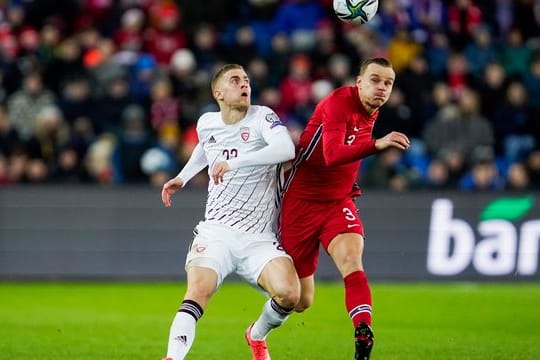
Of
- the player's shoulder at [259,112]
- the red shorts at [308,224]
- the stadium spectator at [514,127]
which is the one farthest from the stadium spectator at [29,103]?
the player's shoulder at [259,112]

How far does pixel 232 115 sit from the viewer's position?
378 inches

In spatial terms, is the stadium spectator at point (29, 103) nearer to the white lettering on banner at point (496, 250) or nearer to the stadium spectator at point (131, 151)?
the stadium spectator at point (131, 151)

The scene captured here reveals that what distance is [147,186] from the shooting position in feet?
60.4

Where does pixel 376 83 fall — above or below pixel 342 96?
above

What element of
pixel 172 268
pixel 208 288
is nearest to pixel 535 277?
pixel 172 268

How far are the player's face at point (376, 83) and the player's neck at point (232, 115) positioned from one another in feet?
3.20

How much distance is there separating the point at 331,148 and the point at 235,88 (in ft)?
2.89

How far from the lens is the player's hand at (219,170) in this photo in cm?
883

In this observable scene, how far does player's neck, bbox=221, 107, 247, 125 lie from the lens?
9578 millimetres

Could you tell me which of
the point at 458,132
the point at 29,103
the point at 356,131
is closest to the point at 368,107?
the point at 356,131

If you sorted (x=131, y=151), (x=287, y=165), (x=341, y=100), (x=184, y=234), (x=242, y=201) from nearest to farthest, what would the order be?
1. (x=242, y=201)
2. (x=341, y=100)
3. (x=287, y=165)
4. (x=184, y=234)
5. (x=131, y=151)

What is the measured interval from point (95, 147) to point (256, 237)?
9.77 m

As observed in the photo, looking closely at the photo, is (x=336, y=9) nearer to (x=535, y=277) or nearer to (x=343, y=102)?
(x=343, y=102)

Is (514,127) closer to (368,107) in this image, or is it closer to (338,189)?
(338,189)
